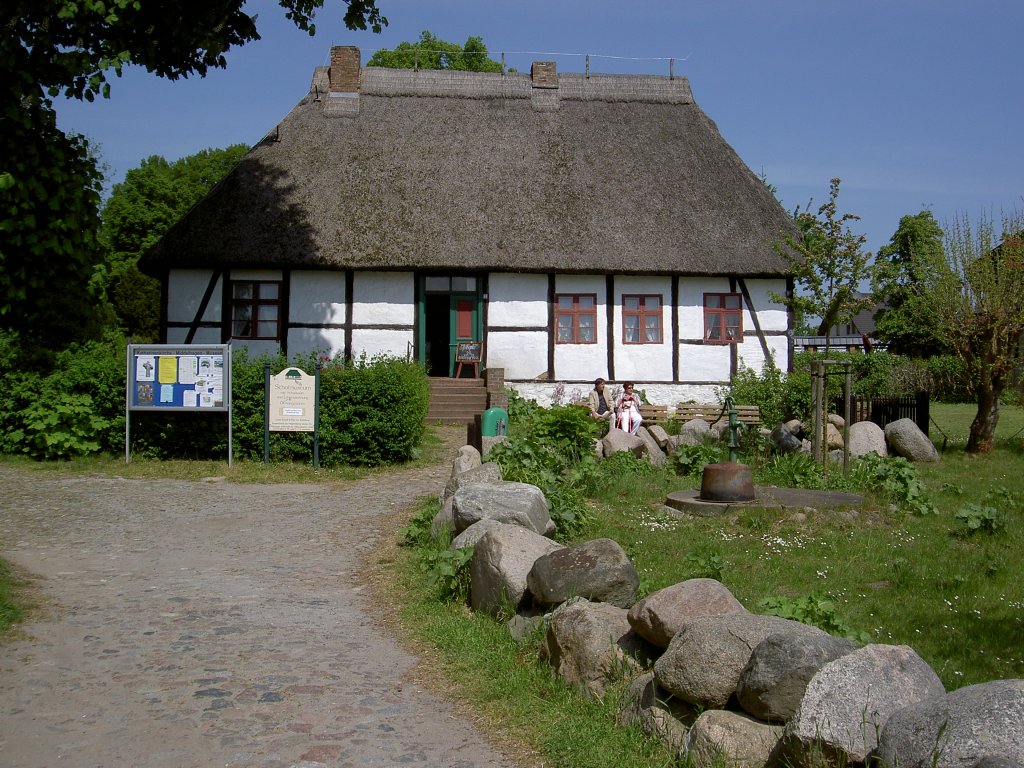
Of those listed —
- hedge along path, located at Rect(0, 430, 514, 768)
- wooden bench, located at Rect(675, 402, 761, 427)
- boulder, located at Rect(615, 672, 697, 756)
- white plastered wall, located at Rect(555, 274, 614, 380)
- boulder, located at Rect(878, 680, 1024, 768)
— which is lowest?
hedge along path, located at Rect(0, 430, 514, 768)

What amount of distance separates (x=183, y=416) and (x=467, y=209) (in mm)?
9844

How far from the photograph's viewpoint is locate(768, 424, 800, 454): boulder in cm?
1501

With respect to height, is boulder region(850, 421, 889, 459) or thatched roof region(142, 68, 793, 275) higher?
thatched roof region(142, 68, 793, 275)

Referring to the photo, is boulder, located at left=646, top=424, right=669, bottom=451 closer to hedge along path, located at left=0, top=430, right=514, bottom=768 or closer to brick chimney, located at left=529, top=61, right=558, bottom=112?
hedge along path, located at left=0, top=430, right=514, bottom=768

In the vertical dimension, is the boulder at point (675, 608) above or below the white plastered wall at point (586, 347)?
below

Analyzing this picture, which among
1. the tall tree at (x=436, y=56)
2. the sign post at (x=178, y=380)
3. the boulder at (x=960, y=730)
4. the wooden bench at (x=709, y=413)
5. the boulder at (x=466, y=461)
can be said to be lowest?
the boulder at (x=960, y=730)

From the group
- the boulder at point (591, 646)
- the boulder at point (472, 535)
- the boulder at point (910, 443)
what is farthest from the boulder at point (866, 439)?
the boulder at point (591, 646)

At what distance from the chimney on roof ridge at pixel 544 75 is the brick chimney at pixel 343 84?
4.57 m

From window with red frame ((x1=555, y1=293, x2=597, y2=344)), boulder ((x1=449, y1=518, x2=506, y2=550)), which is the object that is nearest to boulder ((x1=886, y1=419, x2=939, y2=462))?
window with red frame ((x1=555, y1=293, x2=597, y2=344))

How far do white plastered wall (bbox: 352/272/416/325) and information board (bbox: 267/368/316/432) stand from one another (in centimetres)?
823

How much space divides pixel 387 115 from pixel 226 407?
41.3 feet

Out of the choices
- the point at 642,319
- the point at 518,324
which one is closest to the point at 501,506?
the point at 518,324

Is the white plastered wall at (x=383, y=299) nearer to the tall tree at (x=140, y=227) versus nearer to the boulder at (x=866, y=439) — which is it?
the boulder at (x=866, y=439)

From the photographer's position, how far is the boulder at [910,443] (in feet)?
50.4
